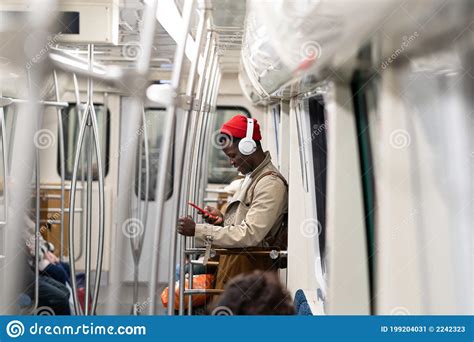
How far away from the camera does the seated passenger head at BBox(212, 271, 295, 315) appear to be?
7.41 feet

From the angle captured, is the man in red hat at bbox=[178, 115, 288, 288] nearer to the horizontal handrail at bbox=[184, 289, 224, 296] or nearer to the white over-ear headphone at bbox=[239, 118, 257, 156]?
the white over-ear headphone at bbox=[239, 118, 257, 156]

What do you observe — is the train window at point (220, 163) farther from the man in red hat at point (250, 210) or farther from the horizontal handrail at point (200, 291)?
the horizontal handrail at point (200, 291)

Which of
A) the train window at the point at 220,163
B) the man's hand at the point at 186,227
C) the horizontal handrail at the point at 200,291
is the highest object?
the train window at the point at 220,163

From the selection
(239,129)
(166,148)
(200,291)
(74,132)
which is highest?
(74,132)

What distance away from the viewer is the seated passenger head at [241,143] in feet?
11.9

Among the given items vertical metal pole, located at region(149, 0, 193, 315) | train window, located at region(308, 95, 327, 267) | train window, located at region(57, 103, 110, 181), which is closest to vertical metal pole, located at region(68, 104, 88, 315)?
vertical metal pole, located at region(149, 0, 193, 315)

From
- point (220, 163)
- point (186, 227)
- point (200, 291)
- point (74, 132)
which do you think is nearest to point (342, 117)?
point (186, 227)

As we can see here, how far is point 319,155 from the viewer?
12.0ft

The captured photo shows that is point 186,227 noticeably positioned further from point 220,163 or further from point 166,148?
point 220,163

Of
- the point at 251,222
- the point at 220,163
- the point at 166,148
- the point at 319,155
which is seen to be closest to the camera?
the point at 166,148

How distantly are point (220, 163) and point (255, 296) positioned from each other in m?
4.81

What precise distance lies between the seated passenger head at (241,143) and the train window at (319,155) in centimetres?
26

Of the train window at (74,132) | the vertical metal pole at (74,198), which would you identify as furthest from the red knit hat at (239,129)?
the train window at (74,132)

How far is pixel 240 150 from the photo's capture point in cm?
364
